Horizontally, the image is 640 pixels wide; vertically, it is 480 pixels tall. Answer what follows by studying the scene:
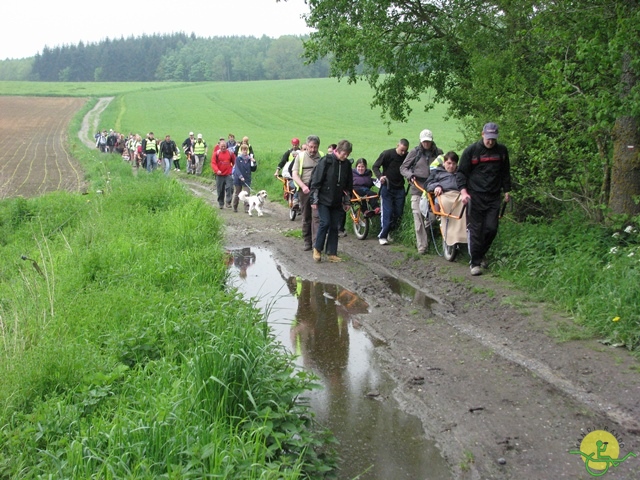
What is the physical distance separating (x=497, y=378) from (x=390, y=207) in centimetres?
695

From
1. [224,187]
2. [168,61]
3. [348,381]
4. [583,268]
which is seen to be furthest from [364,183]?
[168,61]

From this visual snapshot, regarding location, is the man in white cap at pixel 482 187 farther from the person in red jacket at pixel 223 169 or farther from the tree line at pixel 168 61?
the tree line at pixel 168 61

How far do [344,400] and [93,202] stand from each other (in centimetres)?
1041

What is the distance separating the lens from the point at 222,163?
60.3ft

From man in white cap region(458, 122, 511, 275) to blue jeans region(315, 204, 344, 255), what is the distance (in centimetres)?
244

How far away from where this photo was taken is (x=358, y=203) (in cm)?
1335

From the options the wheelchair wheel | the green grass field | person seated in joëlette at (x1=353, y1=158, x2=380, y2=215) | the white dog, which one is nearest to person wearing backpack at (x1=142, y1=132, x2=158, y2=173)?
the green grass field

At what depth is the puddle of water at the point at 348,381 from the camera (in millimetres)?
4661

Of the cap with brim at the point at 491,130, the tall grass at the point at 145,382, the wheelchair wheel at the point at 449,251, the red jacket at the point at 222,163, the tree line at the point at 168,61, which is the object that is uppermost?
the tree line at the point at 168,61

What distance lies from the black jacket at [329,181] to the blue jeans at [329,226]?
0.12m

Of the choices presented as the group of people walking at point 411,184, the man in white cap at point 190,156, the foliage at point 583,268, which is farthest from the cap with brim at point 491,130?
the man in white cap at point 190,156

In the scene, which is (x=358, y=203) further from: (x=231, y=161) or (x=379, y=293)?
(x=231, y=161)

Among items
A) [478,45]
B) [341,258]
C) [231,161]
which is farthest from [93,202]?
[478,45]

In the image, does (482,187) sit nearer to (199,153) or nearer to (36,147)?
(199,153)
